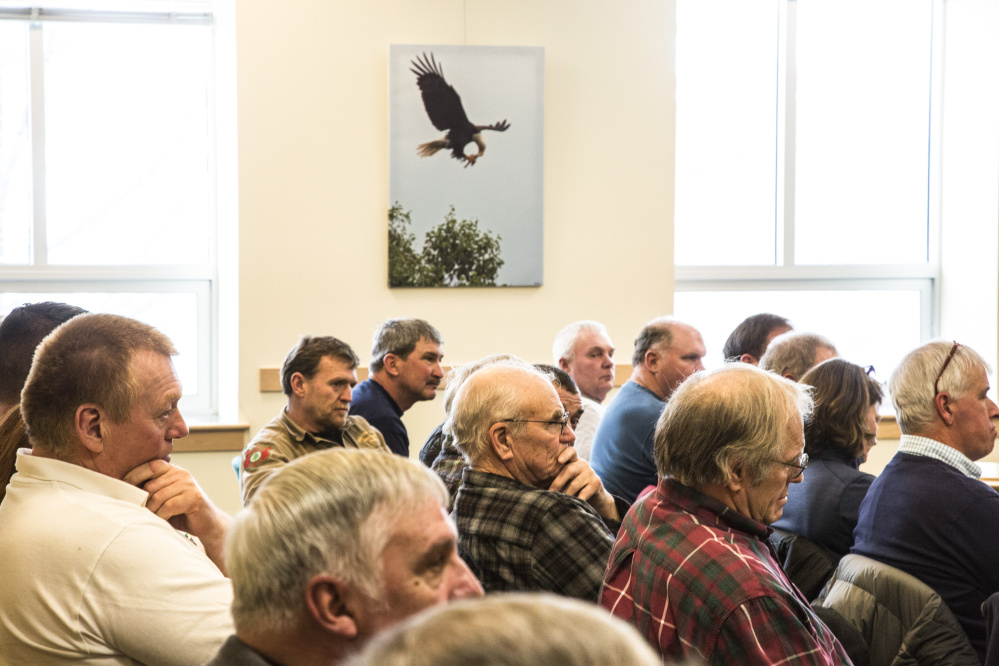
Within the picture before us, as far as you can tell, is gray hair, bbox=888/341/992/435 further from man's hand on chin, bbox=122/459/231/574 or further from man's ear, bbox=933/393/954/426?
man's hand on chin, bbox=122/459/231/574

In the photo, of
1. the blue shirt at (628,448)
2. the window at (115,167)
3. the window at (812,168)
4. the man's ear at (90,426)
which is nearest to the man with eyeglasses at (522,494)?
the man's ear at (90,426)

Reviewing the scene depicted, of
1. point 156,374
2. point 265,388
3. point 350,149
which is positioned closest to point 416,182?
point 350,149

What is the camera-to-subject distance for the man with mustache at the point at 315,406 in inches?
139

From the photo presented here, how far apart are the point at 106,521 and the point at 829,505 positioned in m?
1.88

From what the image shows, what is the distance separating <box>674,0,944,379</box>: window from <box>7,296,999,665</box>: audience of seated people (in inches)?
129

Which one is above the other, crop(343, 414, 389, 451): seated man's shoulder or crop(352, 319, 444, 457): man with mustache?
crop(352, 319, 444, 457): man with mustache

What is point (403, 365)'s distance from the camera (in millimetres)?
4258

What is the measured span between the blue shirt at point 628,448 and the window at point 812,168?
2.66 meters

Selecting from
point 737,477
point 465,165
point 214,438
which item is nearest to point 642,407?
point 737,477

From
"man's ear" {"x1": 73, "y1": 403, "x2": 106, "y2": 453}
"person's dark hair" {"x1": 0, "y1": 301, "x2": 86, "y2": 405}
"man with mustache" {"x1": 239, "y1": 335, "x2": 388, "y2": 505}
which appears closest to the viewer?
"man's ear" {"x1": 73, "y1": 403, "x2": 106, "y2": 453}

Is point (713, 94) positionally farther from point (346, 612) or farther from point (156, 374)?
point (346, 612)

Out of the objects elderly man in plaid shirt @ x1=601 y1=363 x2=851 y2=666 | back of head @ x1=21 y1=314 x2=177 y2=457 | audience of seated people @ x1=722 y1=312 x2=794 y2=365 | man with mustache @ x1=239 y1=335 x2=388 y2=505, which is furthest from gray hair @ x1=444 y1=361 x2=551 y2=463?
audience of seated people @ x1=722 y1=312 x2=794 y2=365

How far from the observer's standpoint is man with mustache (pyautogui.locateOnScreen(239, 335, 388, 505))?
352 centimetres

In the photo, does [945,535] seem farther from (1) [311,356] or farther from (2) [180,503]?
(1) [311,356]
